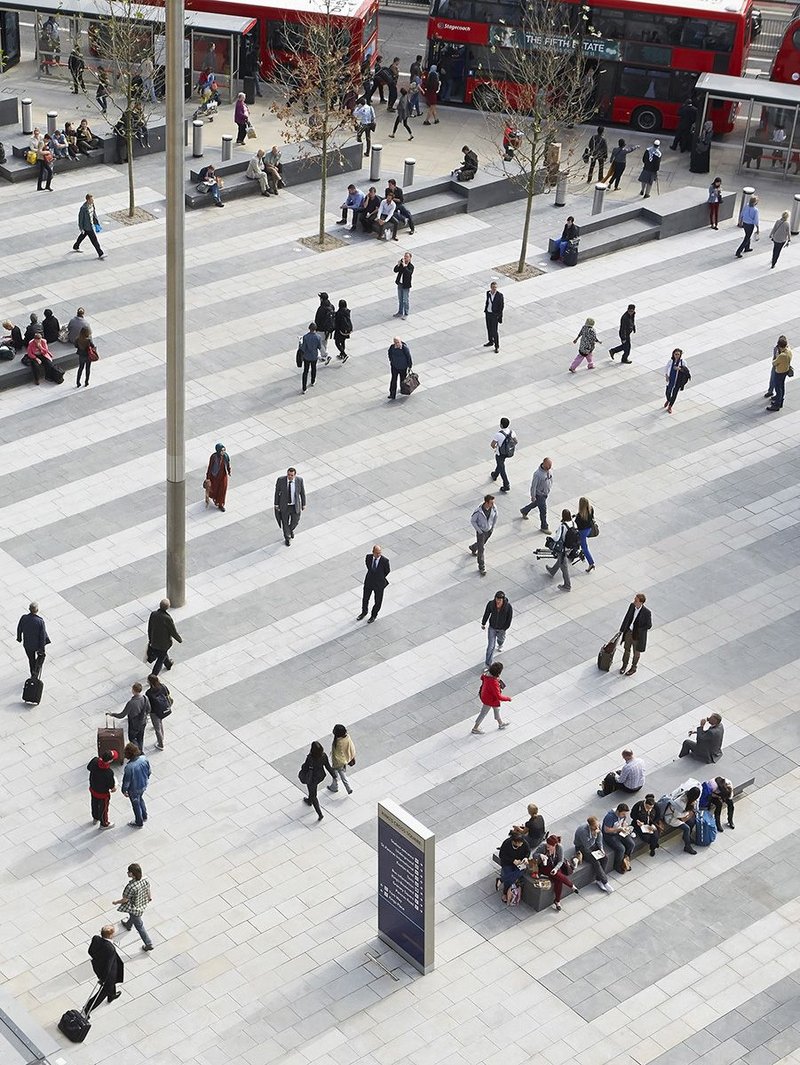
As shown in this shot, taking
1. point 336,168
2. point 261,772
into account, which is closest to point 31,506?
point 261,772

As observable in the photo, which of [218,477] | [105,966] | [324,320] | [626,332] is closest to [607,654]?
[218,477]

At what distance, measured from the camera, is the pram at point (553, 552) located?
26609 mm

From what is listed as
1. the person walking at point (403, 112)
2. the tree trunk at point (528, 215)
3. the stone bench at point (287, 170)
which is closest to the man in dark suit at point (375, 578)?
the tree trunk at point (528, 215)

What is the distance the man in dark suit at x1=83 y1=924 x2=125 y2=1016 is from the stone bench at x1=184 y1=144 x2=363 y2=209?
79.5 feet

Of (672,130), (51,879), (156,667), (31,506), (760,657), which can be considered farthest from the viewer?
(672,130)

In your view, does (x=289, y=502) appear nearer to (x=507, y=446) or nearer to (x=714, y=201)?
(x=507, y=446)

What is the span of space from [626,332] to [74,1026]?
19.3 meters

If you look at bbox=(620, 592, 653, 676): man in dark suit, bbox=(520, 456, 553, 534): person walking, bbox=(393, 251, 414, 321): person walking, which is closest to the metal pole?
bbox=(520, 456, 553, 534): person walking

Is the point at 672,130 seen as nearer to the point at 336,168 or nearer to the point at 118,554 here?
the point at 336,168

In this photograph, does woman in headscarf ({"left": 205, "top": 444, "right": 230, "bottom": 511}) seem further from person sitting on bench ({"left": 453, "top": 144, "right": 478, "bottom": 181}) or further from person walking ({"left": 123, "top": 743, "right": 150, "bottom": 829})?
person sitting on bench ({"left": 453, "top": 144, "right": 478, "bottom": 181})

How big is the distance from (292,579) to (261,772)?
4.66 metres

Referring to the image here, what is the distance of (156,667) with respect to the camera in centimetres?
2392

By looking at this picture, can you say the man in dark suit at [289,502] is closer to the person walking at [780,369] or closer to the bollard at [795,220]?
the person walking at [780,369]

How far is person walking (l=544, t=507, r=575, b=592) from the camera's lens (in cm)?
2628
